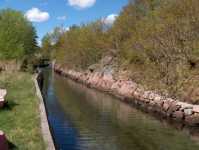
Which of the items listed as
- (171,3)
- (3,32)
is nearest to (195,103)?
(171,3)

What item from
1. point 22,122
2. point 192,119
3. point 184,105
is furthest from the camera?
point 184,105

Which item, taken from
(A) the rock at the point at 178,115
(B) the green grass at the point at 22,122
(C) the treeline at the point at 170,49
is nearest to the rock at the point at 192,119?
(A) the rock at the point at 178,115

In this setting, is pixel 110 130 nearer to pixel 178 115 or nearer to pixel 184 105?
pixel 178 115

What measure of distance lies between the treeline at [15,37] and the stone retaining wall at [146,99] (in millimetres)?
15136

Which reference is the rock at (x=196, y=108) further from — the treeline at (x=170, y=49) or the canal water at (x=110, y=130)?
the treeline at (x=170, y=49)

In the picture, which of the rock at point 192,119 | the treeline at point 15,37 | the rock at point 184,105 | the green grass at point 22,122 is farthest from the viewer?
the treeline at point 15,37

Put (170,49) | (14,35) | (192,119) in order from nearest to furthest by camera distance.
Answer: (192,119), (170,49), (14,35)

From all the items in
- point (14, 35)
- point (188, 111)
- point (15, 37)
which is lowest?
point (188, 111)

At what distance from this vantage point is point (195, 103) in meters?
35.1

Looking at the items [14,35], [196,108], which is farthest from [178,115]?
[14,35]

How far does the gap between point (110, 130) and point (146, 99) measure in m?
15.1

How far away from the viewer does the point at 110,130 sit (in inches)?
1167

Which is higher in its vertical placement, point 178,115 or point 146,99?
point 146,99

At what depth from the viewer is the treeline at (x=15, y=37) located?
254ft
